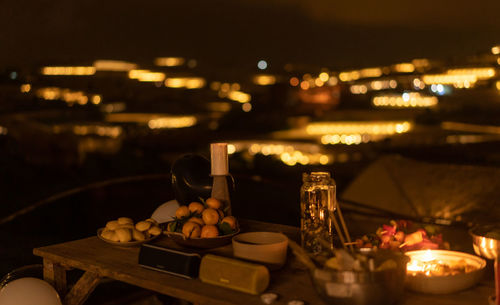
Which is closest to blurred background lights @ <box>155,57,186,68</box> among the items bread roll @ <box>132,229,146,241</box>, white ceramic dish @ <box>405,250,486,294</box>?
bread roll @ <box>132,229,146,241</box>

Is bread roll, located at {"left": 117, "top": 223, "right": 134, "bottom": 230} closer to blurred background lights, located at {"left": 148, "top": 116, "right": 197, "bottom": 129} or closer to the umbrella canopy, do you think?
the umbrella canopy

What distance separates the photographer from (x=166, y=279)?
6.68 feet

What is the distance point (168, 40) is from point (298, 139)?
19356mm

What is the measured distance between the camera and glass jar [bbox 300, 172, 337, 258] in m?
2.23

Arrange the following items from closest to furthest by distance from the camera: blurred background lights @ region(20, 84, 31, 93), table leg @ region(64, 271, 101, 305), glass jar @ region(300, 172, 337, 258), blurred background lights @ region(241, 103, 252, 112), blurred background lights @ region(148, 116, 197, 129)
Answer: glass jar @ region(300, 172, 337, 258)
table leg @ region(64, 271, 101, 305)
blurred background lights @ region(20, 84, 31, 93)
blurred background lights @ region(148, 116, 197, 129)
blurred background lights @ region(241, 103, 252, 112)

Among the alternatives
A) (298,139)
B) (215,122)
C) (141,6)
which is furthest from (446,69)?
(215,122)

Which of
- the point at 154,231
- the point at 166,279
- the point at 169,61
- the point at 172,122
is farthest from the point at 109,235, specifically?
the point at 172,122

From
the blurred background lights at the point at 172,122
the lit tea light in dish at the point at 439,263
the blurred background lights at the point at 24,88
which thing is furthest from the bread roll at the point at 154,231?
the blurred background lights at the point at 172,122

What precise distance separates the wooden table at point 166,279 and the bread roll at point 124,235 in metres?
0.04

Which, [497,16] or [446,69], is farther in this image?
[446,69]

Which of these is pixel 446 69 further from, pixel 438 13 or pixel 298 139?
pixel 298 139

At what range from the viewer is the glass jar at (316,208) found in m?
2.23

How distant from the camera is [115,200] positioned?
8.95 m

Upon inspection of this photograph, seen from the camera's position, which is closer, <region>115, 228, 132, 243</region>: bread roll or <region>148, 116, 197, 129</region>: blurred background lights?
<region>115, 228, 132, 243</region>: bread roll
